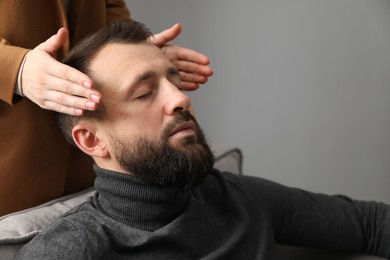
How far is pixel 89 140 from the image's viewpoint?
1.39 metres

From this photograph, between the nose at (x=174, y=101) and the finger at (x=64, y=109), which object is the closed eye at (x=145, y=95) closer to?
the nose at (x=174, y=101)

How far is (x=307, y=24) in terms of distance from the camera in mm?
2586

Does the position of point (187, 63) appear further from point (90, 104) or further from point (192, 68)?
point (90, 104)

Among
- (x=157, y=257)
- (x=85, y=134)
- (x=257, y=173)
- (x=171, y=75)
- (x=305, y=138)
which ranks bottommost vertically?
(x=257, y=173)

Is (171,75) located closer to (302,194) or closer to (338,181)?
(302,194)

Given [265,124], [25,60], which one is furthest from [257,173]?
[25,60]

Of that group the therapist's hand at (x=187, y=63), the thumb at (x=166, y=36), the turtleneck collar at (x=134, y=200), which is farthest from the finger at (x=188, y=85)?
the turtleneck collar at (x=134, y=200)

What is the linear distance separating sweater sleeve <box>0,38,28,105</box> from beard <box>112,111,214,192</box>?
0.77 ft

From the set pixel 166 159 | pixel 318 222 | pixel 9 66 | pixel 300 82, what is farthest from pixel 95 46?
pixel 300 82

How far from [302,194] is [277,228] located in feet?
0.36

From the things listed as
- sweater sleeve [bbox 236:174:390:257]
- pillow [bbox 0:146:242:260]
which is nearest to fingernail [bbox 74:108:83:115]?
pillow [bbox 0:146:242:260]

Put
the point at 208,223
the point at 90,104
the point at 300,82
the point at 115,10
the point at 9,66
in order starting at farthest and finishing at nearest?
the point at 300,82 < the point at 115,10 < the point at 208,223 < the point at 9,66 < the point at 90,104

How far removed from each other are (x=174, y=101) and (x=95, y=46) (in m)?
0.21

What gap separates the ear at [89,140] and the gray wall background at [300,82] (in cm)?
129
